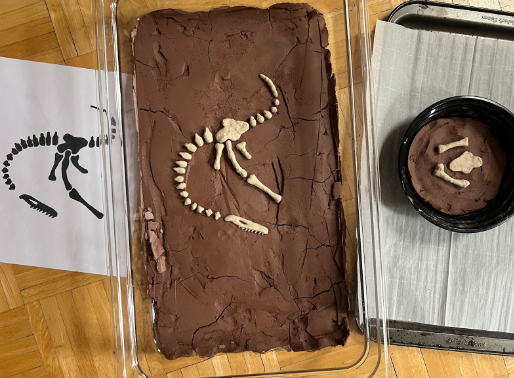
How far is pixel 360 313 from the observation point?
0.71 m

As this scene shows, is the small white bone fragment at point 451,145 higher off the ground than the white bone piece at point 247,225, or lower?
higher

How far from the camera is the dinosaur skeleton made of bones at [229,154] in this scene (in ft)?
2.29

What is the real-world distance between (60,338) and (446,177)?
772mm

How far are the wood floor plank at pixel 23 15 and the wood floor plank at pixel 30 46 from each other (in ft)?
0.11

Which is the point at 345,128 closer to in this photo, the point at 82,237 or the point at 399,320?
the point at 399,320

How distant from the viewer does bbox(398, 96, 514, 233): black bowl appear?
0.67 m

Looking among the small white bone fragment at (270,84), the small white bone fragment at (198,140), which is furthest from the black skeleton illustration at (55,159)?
the small white bone fragment at (270,84)

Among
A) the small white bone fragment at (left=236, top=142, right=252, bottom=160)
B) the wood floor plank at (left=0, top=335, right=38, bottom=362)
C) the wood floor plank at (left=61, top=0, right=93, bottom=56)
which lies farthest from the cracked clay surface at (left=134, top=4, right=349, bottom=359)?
the wood floor plank at (left=0, top=335, right=38, bottom=362)

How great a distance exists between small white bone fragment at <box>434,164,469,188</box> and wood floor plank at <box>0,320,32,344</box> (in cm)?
81

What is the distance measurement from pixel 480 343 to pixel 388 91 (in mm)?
512

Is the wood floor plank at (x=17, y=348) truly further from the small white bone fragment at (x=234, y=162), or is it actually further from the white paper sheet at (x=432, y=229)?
the white paper sheet at (x=432, y=229)

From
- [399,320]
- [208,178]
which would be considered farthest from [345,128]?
[399,320]

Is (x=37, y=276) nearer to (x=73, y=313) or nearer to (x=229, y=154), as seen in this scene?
(x=73, y=313)

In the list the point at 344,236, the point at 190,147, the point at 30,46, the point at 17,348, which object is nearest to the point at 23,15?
the point at 30,46
